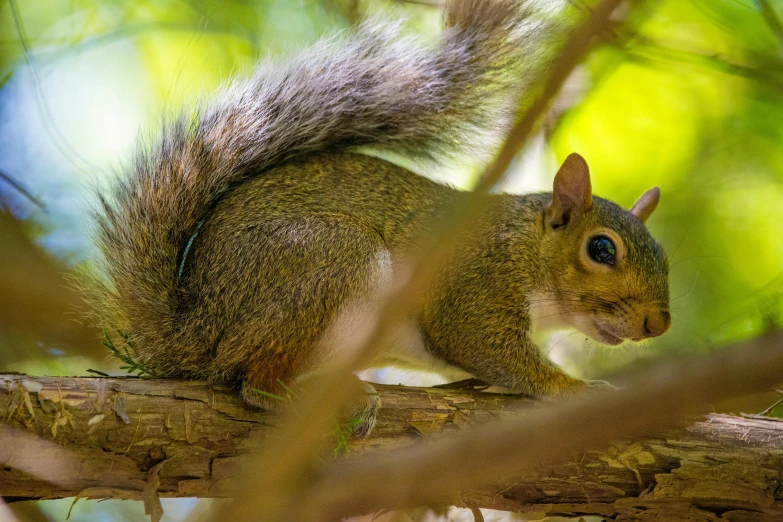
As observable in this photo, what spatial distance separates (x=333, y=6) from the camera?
3.58m

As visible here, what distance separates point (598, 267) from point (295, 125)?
1180mm

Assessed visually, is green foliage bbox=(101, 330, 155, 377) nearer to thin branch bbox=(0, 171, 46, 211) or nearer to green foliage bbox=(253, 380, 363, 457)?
green foliage bbox=(253, 380, 363, 457)

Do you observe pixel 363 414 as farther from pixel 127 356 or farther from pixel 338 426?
pixel 127 356

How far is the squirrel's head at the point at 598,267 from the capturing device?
242cm

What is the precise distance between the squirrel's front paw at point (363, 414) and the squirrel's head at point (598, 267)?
79 cm

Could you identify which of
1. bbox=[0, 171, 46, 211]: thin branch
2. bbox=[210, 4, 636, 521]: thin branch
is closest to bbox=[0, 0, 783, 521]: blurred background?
bbox=[0, 171, 46, 211]: thin branch

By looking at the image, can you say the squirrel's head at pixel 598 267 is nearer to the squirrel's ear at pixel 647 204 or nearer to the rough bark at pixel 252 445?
the squirrel's ear at pixel 647 204

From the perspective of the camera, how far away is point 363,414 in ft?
6.88

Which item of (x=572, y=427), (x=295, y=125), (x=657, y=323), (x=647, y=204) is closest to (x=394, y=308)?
(x=572, y=427)

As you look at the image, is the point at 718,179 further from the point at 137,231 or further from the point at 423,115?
the point at 137,231

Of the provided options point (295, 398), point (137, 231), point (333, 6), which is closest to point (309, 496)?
point (295, 398)

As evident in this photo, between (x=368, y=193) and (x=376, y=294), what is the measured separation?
1.68 ft

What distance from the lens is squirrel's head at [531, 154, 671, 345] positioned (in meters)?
2.42

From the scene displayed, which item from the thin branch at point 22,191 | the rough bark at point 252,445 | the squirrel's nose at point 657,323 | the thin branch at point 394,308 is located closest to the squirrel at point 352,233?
the squirrel's nose at point 657,323
